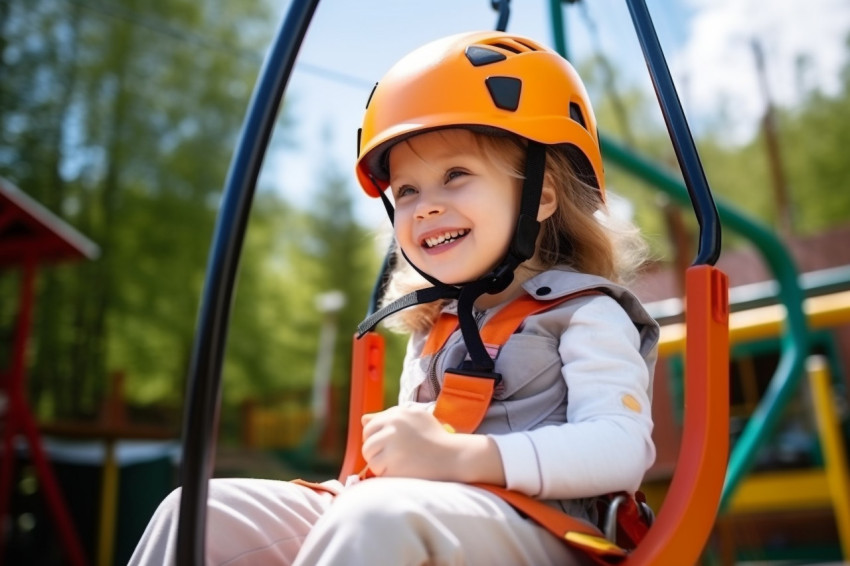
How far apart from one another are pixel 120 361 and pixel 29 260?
7155 mm

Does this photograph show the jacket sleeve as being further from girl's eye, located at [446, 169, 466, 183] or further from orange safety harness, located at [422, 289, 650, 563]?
girl's eye, located at [446, 169, 466, 183]

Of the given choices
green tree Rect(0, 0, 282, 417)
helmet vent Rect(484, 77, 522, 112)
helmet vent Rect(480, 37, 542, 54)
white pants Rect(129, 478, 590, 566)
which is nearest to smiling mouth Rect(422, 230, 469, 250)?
helmet vent Rect(484, 77, 522, 112)

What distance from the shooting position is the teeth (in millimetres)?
1429

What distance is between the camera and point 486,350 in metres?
1.34

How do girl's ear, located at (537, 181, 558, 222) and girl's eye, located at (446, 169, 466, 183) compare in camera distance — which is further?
girl's ear, located at (537, 181, 558, 222)

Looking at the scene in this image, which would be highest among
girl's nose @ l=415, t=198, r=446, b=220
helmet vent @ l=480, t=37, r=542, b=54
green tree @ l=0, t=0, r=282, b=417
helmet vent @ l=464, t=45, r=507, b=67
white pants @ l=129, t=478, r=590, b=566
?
green tree @ l=0, t=0, r=282, b=417

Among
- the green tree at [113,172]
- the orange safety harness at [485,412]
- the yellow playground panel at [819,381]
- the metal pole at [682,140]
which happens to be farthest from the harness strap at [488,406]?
the green tree at [113,172]

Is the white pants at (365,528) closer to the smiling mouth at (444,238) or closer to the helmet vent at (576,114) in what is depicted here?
the smiling mouth at (444,238)

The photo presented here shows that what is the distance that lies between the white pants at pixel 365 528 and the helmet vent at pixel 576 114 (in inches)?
28.1

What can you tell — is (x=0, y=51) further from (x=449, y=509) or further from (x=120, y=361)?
(x=449, y=509)

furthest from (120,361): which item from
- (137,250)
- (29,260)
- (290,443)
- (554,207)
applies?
(554,207)

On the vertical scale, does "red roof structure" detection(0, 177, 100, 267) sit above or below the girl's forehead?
above

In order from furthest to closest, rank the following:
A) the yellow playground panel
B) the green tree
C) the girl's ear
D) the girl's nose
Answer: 1. the green tree
2. the yellow playground panel
3. the girl's ear
4. the girl's nose

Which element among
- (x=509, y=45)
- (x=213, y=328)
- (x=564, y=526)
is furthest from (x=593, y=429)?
(x=509, y=45)
